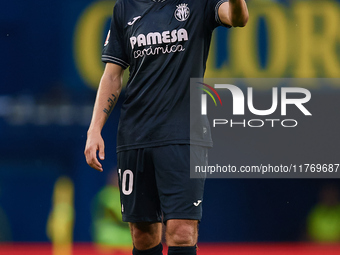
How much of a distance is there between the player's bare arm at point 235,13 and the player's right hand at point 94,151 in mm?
831

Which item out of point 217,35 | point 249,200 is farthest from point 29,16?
point 249,200

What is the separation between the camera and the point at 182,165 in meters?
2.40

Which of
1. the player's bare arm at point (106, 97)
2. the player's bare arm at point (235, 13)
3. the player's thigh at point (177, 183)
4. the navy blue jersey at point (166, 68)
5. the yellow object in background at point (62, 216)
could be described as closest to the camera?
the player's bare arm at point (235, 13)

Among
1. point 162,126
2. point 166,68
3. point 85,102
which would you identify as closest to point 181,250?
point 162,126

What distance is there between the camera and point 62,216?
15.5ft

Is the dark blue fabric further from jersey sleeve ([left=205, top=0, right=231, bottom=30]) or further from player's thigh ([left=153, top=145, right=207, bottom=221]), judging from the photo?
jersey sleeve ([left=205, top=0, right=231, bottom=30])

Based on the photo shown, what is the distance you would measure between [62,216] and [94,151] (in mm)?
2372

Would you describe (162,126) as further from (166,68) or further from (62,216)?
(62,216)

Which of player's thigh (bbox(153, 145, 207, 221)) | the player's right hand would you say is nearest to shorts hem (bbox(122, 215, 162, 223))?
player's thigh (bbox(153, 145, 207, 221))

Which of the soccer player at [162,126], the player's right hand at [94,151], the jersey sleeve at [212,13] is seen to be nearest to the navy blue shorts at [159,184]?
the soccer player at [162,126]

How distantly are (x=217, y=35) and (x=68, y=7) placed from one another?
1.39 meters

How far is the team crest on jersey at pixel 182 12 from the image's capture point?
251cm

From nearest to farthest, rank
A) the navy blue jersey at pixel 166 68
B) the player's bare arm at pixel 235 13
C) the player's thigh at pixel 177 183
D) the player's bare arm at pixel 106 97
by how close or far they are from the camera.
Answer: the player's bare arm at pixel 235 13 < the player's thigh at pixel 177 183 < the navy blue jersey at pixel 166 68 < the player's bare arm at pixel 106 97

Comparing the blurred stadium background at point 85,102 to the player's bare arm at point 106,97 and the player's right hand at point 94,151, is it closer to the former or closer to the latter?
the player's bare arm at point 106,97
